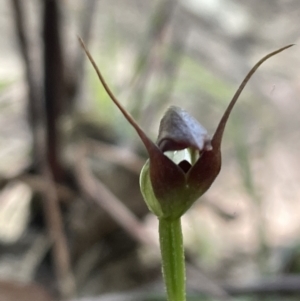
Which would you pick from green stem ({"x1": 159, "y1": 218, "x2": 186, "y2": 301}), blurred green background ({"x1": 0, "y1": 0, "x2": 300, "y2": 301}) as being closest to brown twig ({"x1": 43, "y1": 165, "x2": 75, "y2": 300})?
blurred green background ({"x1": 0, "y1": 0, "x2": 300, "y2": 301})

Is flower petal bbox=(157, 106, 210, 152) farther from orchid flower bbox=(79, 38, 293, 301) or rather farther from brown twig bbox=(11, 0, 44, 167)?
brown twig bbox=(11, 0, 44, 167)

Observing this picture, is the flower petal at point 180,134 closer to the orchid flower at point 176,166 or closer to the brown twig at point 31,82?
the orchid flower at point 176,166

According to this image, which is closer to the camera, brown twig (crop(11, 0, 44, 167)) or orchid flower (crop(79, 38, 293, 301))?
orchid flower (crop(79, 38, 293, 301))

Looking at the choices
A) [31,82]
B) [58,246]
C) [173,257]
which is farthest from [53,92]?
[173,257]

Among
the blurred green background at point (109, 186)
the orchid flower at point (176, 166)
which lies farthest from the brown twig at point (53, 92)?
the orchid flower at point (176, 166)

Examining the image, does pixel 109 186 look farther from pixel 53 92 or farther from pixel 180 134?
pixel 180 134

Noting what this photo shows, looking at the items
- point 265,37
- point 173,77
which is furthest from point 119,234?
point 265,37

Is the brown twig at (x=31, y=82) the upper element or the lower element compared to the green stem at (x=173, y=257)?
upper

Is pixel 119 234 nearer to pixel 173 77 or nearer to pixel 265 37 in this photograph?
pixel 173 77
